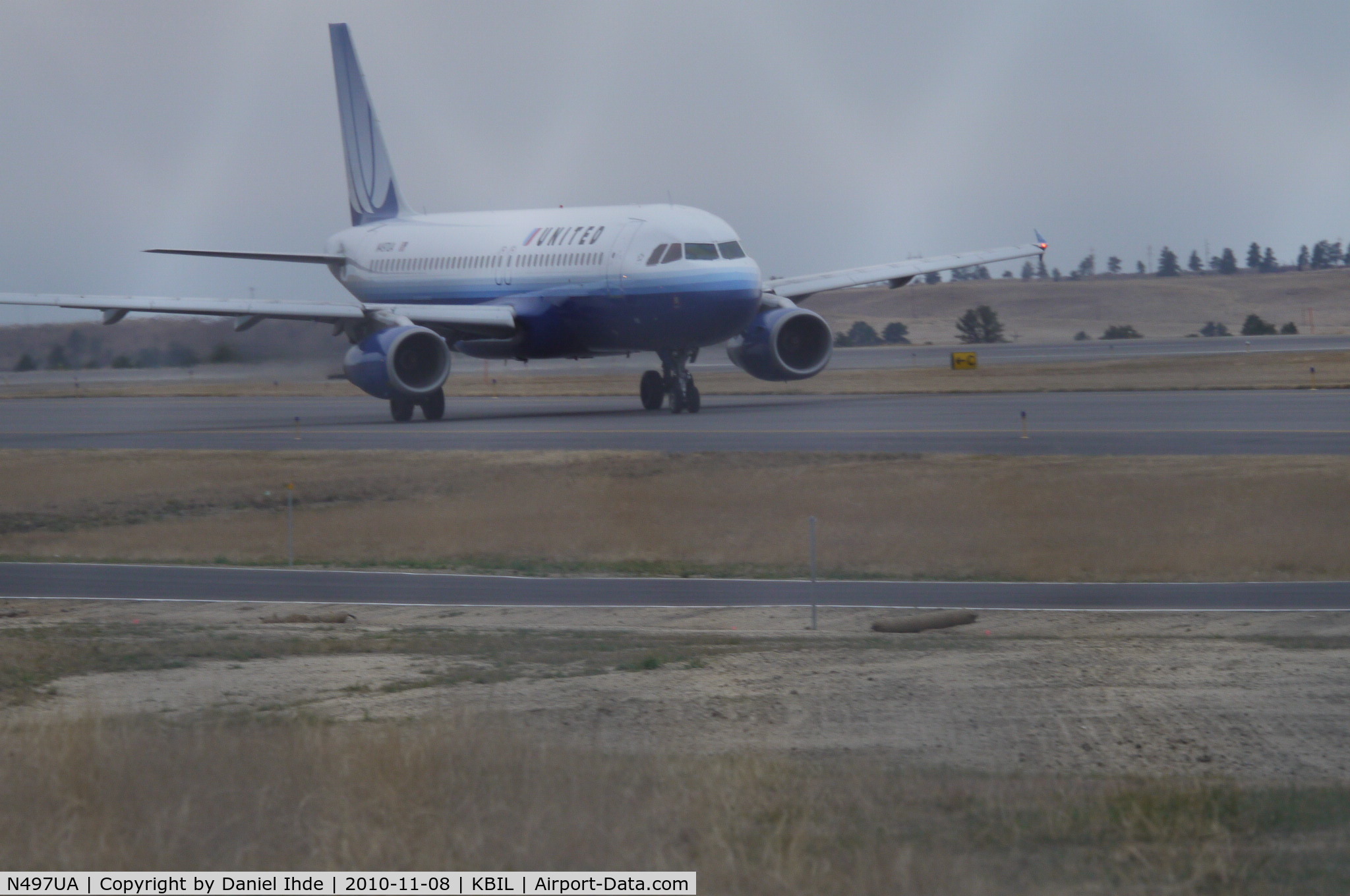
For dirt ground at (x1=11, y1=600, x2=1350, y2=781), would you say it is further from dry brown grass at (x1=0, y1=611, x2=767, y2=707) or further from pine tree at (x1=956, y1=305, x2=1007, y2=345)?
pine tree at (x1=956, y1=305, x2=1007, y2=345)

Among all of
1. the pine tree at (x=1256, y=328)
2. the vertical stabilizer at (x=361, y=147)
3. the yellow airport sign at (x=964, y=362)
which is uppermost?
the vertical stabilizer at (x=361, y=147)

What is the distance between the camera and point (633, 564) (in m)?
24.0

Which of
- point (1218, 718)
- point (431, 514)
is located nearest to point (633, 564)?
point (431, 514)

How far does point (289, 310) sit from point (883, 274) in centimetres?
1836

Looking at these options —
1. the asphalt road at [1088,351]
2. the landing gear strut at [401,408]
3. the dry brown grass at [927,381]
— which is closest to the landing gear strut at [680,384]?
the landing gear strut at [401,408]

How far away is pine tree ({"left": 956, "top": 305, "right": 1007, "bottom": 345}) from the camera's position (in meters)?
119

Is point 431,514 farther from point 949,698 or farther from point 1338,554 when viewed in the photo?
point 949,698

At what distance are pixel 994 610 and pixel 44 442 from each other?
30259mm

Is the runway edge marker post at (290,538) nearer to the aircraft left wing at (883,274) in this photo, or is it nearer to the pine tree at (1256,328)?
the aircraft left wing at (883,274)

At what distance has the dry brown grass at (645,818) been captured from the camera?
7371 mm

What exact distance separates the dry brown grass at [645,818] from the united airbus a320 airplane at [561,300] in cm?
3106

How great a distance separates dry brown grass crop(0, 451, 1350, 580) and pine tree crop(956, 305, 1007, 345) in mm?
88422
